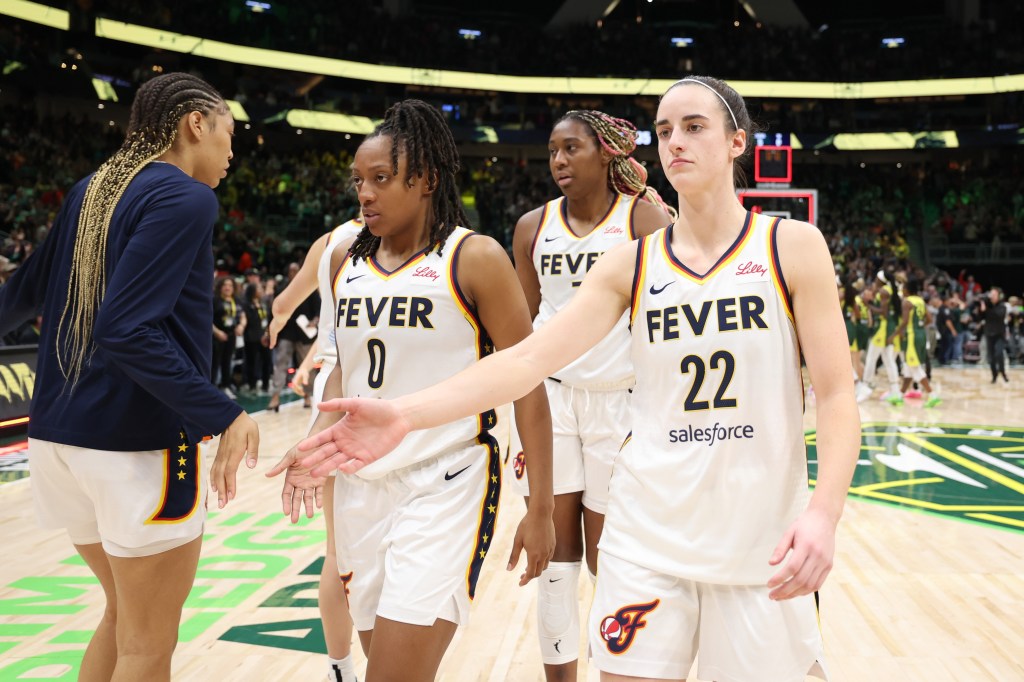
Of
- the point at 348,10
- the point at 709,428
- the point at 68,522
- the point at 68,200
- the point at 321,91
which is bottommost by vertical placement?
the point at 68,522

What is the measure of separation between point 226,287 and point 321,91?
20159 mm

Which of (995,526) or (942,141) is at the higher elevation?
(942,141)

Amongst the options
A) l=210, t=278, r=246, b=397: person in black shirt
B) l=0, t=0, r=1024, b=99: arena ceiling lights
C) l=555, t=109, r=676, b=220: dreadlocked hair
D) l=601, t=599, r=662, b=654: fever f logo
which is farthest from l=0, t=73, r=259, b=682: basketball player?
A: l=0, t=0, r=1024, b=99: arena ceiling lights

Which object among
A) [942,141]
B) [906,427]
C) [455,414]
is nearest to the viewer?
[455,414]

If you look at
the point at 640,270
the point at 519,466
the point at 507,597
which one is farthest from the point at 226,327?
the point at 640,270

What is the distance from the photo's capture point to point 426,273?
248 cm

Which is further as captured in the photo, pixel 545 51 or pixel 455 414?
pixel 545 51

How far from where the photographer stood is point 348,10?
31391mm

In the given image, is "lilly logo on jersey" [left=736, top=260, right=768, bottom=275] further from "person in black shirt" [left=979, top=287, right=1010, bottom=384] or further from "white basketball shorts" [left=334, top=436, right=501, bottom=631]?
"person in black shirt" [left=979, top=287, right=1010, bottom=384]

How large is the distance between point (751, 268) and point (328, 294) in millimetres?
1985

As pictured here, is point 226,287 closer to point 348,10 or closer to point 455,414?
point 455,414

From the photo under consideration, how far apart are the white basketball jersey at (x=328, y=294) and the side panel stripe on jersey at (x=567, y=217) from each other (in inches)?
31.0

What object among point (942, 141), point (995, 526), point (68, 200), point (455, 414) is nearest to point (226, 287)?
point (995, 526)

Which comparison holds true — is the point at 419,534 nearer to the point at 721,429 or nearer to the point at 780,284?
the point at 721,429
